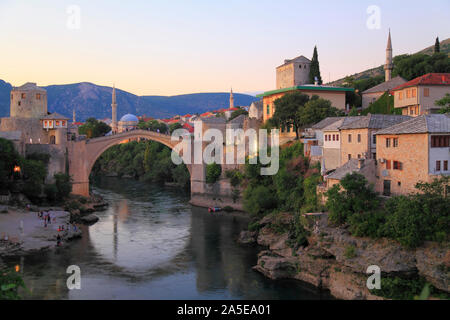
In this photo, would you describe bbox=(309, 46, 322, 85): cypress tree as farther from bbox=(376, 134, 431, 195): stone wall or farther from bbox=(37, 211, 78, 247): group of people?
bbox=(37, 211, 78, 247): group of people

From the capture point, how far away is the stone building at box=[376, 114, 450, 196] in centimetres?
1952

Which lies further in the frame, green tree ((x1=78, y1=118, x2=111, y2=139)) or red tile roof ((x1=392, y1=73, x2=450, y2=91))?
green tree ((x1=78, y1=118, x2=111, y2=139))

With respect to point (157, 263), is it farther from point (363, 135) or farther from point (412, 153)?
point (412, 153)

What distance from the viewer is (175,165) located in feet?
172

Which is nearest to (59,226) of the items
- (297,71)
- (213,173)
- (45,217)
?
(45,217)

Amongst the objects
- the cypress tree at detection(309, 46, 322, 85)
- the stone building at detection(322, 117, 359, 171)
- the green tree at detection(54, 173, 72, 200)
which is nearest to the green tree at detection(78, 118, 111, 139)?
the green tree at detection(54, 173, 72, 200)

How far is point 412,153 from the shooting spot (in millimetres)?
20094

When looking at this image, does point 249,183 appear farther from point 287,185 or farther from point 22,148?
point 22,148

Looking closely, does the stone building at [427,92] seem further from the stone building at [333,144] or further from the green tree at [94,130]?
the green tree at [94,130]

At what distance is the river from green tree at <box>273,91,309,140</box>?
8.02 meters

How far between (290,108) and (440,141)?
15.7m

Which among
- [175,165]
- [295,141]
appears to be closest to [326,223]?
[295,141]
